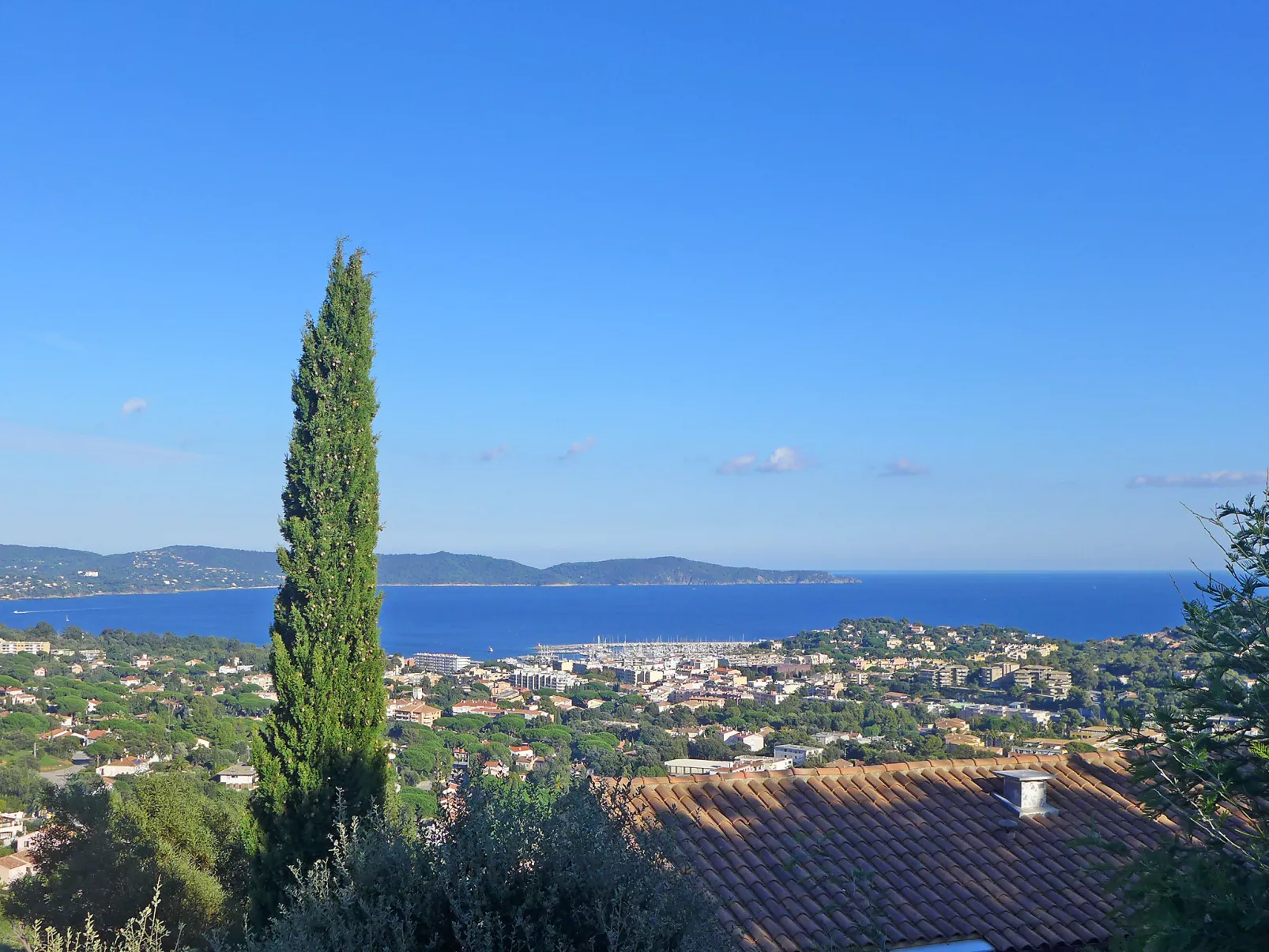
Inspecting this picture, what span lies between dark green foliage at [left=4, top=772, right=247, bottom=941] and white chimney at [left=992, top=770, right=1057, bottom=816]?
7.17m

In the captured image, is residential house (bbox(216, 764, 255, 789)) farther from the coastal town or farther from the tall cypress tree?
the tall cypress tree

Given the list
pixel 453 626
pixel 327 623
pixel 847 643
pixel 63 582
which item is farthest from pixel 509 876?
pixel 63 582

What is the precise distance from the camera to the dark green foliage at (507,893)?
10.9ft

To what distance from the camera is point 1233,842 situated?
10.2 ft

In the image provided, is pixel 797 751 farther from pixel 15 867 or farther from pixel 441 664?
pixel 441 664

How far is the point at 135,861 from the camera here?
9.80 metres

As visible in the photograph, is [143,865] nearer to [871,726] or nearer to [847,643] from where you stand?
[871,726]

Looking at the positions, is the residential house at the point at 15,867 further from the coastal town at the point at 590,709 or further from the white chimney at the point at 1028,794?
the white chimney at the point at 1028,794

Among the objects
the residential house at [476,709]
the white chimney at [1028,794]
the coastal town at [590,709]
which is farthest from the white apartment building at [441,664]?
the white chimney at [1028,794]

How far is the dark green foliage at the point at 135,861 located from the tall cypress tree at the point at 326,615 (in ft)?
8.22

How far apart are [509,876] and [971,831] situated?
469 cm

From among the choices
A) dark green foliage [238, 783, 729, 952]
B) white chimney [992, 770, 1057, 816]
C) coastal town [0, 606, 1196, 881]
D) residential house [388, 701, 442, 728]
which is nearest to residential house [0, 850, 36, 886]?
coastal town [0, 606, 1196, 881]

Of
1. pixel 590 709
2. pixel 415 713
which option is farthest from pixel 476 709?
pixel 590 709

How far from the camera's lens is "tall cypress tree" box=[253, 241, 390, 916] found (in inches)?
286
